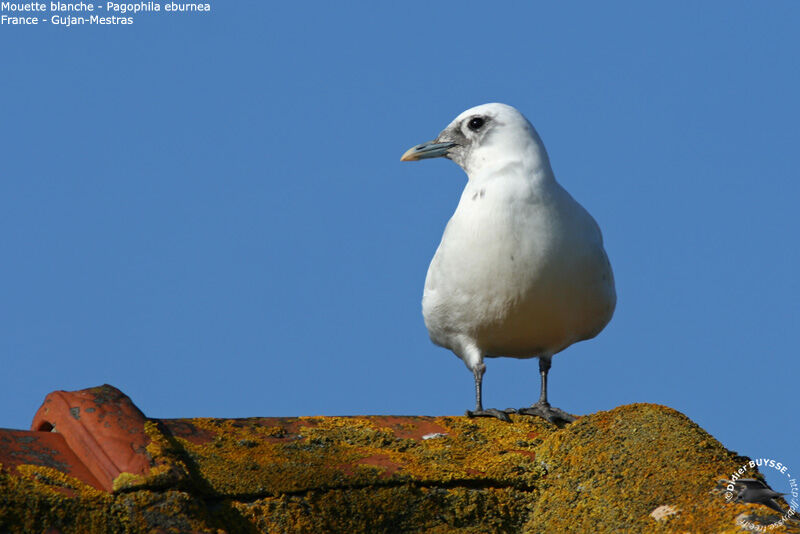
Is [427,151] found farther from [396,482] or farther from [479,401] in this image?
[396,482]

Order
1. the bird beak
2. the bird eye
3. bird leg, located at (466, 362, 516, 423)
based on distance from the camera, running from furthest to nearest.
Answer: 1. the bird beak
2. the bird eye
3. bird leg, located at (466, 362, 516, 423)

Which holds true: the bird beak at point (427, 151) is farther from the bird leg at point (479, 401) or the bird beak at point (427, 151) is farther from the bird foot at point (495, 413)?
the bird foot at point (495, 413)

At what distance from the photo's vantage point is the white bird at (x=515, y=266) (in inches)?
356

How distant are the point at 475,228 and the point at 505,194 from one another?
15.0 inches

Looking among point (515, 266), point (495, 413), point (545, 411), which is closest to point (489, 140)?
point (515, 266)

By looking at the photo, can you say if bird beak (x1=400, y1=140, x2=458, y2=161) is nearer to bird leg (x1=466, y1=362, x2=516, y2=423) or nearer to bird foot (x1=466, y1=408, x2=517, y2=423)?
bird leg (x1=466, y1=362, x2=516, y2=423)

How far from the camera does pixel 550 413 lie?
856 cm

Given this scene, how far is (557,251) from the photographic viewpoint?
9.06m

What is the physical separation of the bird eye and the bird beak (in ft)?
0.80

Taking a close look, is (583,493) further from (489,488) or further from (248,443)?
(248,443)

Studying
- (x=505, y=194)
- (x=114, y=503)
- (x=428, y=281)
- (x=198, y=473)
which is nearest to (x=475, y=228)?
(x=505, y=194)

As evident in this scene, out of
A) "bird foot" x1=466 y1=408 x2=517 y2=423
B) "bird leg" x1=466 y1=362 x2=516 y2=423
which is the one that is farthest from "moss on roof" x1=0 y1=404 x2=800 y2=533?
"bird leg" x1=466 y1=362 x2=516 y2=423

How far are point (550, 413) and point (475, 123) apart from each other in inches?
118

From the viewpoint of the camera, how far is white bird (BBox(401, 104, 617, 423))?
9039mm
